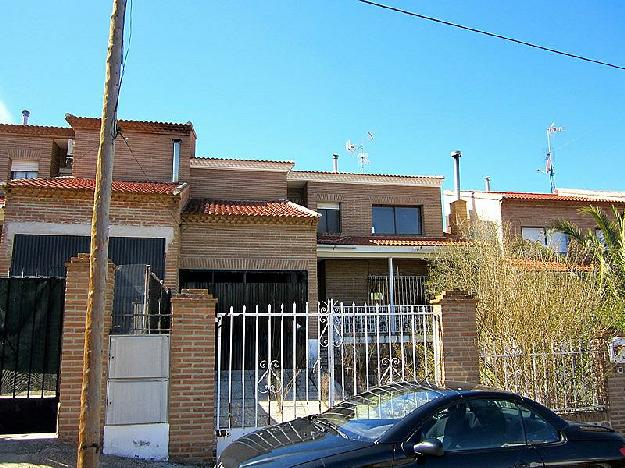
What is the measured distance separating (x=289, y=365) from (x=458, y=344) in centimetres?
802

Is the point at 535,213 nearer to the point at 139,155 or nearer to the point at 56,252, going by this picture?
the point at 139,155

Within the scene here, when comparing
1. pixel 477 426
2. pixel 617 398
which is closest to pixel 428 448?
pixel 477 426

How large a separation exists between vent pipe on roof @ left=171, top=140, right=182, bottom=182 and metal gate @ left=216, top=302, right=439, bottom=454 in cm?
588

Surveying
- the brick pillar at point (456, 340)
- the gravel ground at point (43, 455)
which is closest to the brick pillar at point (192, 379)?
the gravel ground at point (43, 455)

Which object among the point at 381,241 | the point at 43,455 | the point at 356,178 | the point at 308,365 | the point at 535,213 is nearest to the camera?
the point at 43,455

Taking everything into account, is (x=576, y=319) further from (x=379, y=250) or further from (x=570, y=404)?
(x=379, y=250)

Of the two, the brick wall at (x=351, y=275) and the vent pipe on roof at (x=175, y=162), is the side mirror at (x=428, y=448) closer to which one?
the brick wall at (x=351, y=275)

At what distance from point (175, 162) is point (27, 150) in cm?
737

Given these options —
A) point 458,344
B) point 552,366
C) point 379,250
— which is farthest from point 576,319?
point 379,250

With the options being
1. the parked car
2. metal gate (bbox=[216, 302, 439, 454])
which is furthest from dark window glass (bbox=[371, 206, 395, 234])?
the parked car

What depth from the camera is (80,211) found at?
44.7ft

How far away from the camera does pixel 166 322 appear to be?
28.6 ft

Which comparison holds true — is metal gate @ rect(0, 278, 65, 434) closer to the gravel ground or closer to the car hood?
the gravel ground

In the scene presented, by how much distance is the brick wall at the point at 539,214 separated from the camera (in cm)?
2206
